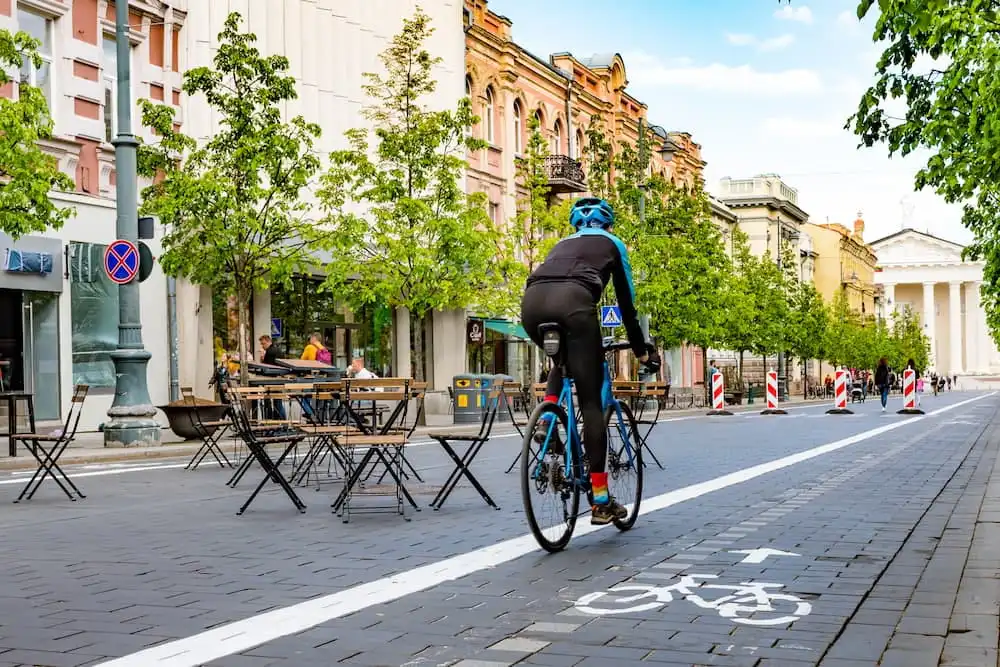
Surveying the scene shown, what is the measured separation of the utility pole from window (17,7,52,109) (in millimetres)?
5085

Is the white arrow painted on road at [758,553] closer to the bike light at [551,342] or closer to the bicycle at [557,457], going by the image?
the bicycle at [557,457]

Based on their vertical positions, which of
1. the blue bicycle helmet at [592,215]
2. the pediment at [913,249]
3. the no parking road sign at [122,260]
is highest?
the pediment at [913,249]

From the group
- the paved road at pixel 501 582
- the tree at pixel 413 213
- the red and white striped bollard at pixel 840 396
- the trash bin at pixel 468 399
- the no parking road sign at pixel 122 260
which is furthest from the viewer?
the red and white striped bollard at pixel 840 396

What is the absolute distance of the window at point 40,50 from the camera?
23938 mm

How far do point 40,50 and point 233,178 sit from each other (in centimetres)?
495

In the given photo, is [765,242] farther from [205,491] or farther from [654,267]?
[205,491]

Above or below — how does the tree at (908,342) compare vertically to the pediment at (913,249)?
below

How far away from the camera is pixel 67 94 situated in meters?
24.8

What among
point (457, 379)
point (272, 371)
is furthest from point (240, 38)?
point (457, 379)

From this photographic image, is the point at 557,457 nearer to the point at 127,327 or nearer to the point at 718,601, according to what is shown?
the point at 718,601

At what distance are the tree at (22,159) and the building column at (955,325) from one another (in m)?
154

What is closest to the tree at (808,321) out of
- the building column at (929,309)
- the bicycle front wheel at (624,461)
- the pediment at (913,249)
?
the bicycle front wheel at (624,461)

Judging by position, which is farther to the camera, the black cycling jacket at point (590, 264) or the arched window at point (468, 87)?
the arched window at point (468, 87)

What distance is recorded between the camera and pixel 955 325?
160m
